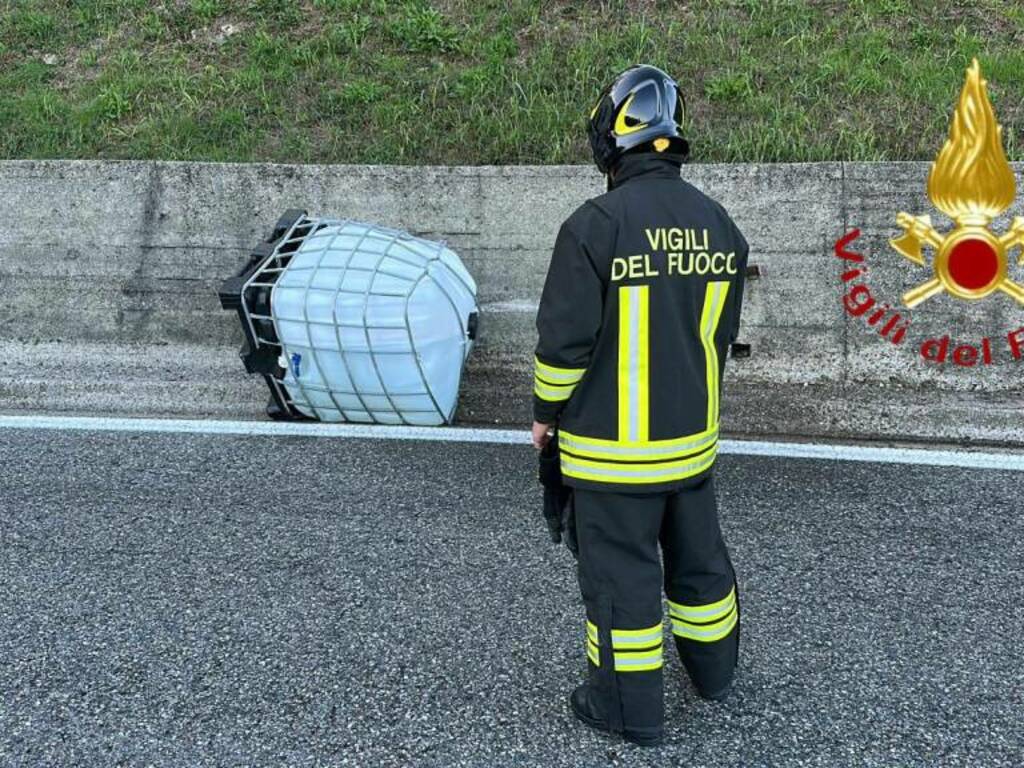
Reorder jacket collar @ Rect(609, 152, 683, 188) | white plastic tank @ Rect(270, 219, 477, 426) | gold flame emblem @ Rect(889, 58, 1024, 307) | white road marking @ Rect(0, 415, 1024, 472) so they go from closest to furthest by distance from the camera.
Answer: jacket collar @ Rect(609, 152, 683, 188) → white road marking @ Rect(0, 415, 1024, 472) → white plastic tank @ Rect(270, 219, 477, 426) → gold flame emblem @ Rect(889, 58, 1024, 307)

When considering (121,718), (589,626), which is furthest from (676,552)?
(121,718)

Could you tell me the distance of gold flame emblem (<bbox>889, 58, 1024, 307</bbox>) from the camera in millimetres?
4891

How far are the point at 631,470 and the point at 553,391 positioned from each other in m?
0.29

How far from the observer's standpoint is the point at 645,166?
8.27 ft

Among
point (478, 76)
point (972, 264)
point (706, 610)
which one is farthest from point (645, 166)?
point (478, 76)

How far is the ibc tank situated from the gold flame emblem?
7.68 feet

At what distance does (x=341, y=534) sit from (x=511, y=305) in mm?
1996

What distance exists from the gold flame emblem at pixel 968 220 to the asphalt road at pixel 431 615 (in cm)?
125

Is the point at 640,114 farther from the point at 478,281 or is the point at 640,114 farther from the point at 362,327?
the point at 478,281

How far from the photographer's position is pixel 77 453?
4535mm

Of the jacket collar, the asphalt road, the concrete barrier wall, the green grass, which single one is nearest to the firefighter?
the jacket collar

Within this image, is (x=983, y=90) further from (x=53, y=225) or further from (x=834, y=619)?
(x=53, y=225)

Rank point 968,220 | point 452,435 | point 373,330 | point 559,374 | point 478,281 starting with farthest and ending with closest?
point 478,281 → point 968,220 → point 452,435 → point 373,330 → point 559,374

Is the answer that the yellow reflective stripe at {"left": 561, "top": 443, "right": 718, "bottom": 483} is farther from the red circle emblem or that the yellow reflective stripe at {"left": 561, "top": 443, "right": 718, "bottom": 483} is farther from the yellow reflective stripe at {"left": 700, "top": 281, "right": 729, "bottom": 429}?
the red circle emblem
